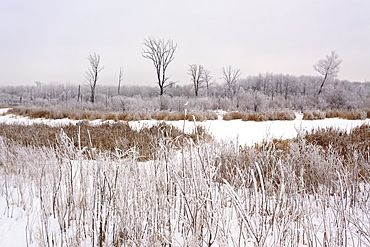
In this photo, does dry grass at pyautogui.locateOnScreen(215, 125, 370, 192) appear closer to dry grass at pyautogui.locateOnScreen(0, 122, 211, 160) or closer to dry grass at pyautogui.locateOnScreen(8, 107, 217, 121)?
dry grass at pyautogui.locateOnScreen(0, 122, 211, 160)

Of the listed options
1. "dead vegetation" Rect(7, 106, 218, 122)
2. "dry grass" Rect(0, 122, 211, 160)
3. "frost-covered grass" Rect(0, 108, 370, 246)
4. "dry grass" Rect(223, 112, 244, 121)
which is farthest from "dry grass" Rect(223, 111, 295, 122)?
"frost-covered grass" Rect(0, 108, 370, 246)

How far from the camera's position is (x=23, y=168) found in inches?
164

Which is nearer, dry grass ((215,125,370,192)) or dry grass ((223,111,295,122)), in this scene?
dry grass ((215,125,370,192))

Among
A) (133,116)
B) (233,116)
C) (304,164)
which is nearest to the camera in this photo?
(304,164)

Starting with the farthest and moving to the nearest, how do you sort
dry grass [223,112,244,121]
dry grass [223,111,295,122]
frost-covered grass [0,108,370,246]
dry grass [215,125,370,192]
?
dry grass [223,112,244,121] < dry grass [223,111,295,122] < dry grass [215,125,370,192] < frost-covered grass [0,108,370,246]

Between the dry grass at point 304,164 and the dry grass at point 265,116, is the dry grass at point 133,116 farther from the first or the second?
the dry grass at point 304,164

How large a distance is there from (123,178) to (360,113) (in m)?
15.5

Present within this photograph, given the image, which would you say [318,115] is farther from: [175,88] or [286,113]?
[175,88]

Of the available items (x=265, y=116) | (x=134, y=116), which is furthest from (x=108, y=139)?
(x=265, y=116)

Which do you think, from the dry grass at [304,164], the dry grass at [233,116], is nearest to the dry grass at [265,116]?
the dry grass at [233,116]

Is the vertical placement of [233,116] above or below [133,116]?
above

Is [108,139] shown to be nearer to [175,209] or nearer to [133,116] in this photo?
[175,209]

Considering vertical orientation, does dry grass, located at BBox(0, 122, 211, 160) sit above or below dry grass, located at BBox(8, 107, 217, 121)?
below

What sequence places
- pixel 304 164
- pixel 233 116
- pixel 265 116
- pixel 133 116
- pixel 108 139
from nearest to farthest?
pixel 304 164 < pixel 108 139 < pixel 265 116 < pixel 133 116 < pixel 233 116
